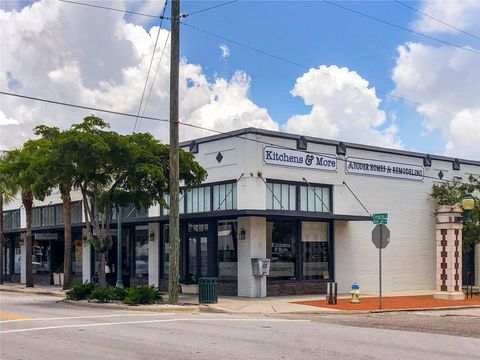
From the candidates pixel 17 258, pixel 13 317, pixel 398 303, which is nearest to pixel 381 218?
pixel 398 303

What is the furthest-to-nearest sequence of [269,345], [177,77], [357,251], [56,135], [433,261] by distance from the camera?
[433,261] → [357,251] → [56,135] → [177,77] → [269,345]

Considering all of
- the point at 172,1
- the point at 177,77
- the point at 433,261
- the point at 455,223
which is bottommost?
the point at 433,261

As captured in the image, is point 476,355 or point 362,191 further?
point 362,191

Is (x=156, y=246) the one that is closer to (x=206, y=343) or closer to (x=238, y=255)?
(x=238, y=255)

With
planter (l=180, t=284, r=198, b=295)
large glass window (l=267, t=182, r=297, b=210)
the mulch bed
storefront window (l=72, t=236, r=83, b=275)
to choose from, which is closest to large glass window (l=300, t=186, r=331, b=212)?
large glass window (l=267, t=182, r=297, b=210)

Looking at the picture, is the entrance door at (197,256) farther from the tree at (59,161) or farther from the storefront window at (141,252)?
the tree at (59,161)

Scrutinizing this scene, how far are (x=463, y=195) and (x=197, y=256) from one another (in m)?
13.1

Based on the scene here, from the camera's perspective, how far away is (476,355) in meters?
11.2

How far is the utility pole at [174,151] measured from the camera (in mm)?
21188

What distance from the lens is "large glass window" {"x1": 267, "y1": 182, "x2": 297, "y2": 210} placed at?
2583cm

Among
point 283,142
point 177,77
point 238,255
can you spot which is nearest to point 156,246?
point 238,255

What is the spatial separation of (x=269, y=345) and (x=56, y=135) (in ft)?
47.1

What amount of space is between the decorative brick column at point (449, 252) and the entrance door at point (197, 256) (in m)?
9.45

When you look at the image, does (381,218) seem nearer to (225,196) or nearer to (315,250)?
(315,250)
